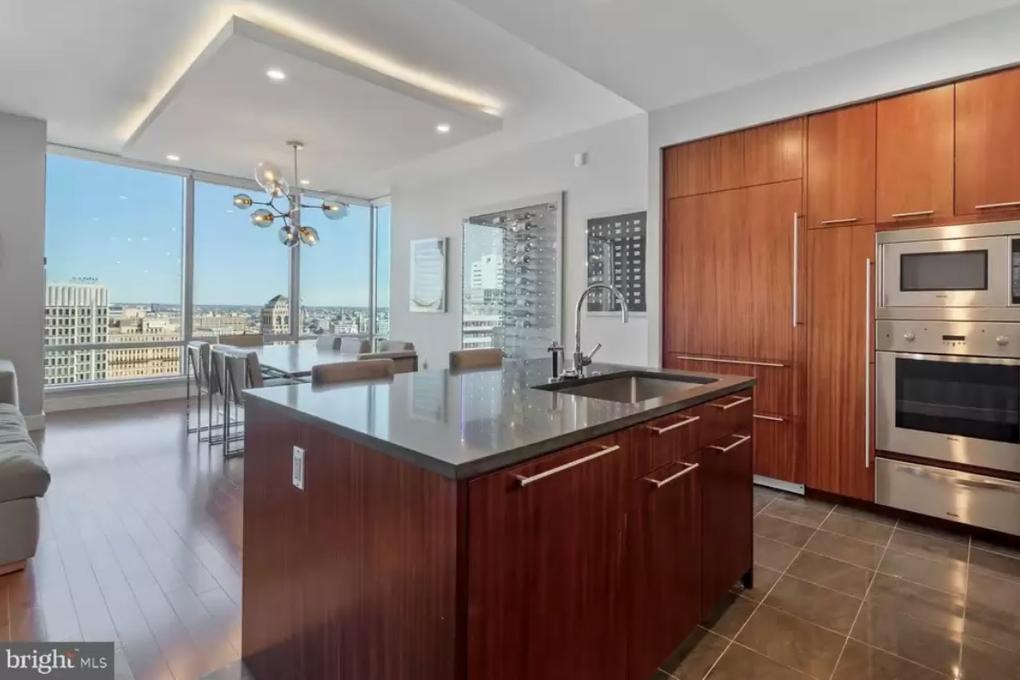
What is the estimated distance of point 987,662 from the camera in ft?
5.90

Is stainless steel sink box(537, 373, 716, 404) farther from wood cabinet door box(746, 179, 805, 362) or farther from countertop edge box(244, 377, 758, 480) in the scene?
wood cabinet door box(746, 179, 805, 362)

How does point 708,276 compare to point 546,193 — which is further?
point 546,193

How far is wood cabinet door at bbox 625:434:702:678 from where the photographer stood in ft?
4.87

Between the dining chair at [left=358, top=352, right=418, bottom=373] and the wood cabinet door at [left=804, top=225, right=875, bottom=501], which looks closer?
the wood cabinet door at [left=804, top=225, right=875, bottom=501]

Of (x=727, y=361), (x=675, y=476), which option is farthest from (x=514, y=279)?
(x=675, y=476)

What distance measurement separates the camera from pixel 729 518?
2029 mm

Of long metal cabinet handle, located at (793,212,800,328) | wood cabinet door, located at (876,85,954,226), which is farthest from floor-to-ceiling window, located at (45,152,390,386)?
wood cabinet door, located at (876,85,954,226)

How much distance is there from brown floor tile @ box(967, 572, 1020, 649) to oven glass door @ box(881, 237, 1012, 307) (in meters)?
1.35

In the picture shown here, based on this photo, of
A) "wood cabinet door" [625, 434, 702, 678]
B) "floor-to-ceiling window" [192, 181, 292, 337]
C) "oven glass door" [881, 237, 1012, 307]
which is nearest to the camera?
"wood cabinet door" [625, 434, 702, 678]

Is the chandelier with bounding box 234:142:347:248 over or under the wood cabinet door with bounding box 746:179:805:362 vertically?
over

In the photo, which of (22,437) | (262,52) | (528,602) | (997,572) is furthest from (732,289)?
(22,437)

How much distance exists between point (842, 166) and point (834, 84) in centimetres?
49

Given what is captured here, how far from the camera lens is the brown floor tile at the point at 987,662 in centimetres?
173

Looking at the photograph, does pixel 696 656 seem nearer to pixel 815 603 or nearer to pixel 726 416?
pixel 815 603
